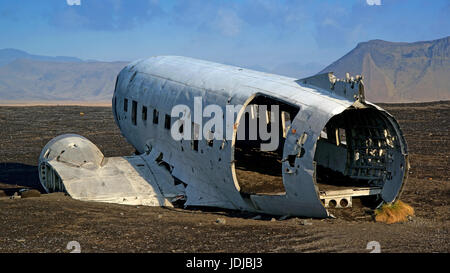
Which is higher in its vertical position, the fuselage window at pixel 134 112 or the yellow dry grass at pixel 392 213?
the fuselage window at pixel 134 112

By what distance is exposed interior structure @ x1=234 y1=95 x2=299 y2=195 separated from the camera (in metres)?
17.2

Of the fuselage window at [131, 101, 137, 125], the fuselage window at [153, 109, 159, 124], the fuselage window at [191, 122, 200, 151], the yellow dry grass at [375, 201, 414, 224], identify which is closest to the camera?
the yellow dry grass at [375, 201, 414, 224]

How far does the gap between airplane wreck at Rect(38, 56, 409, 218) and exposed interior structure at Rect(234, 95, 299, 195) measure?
69mm

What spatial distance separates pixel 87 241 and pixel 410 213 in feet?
28.8

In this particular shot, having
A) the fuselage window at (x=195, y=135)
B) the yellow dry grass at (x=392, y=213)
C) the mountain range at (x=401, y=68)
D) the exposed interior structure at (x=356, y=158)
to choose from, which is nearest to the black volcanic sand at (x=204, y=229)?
the yellow dry grass at (x=392, y=213)

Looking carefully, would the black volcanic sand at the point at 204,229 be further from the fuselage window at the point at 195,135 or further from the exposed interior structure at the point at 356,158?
the fuselage window at the point at 195,135

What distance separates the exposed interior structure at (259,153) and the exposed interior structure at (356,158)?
1.57 meters

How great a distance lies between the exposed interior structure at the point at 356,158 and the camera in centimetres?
1521

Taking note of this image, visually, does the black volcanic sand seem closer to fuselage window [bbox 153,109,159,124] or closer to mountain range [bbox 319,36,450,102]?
fuselage window [bbox 153,109,159,124]

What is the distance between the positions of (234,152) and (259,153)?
4.08 m

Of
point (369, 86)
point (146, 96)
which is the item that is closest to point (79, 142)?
point (146, 96)

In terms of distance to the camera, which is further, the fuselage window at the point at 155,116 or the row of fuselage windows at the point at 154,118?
the fuselage window at the point at 155,116

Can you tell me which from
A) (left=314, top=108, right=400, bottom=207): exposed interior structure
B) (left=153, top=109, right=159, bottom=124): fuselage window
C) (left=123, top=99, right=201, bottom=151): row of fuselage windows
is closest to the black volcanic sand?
(left=314, top=108, right=400, bottom=207): exposed interior structure
